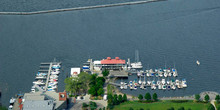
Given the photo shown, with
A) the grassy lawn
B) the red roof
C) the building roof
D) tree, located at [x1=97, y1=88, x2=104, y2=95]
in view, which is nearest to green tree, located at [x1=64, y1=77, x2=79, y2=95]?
tree, located at [x1=97, y1=88, x2=104, y2=95]

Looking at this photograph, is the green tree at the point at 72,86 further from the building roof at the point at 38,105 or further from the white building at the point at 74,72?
the building roof at the point at 38,105

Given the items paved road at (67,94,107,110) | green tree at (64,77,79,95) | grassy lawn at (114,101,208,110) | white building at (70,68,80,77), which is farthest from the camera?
white building at (70,68,80,77)

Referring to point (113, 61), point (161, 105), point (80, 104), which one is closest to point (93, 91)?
point (80, 104)

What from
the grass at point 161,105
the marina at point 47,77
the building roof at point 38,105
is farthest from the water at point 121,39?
the building roof at point 38,105

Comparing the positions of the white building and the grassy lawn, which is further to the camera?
the white building

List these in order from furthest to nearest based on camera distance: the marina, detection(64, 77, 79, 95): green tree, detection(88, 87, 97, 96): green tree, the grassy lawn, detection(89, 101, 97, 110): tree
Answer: the marina → detection(64, 77, 79, 95): green tree → detection(88, 87, 97, 96): green tree → detection(89, 101, 97, 110): tree → the grassy lawn

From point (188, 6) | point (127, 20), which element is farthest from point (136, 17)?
point (188, 6)

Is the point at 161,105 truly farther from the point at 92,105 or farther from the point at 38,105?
the point at 38,105

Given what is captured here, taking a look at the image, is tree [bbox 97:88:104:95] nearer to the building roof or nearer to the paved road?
the paved road
